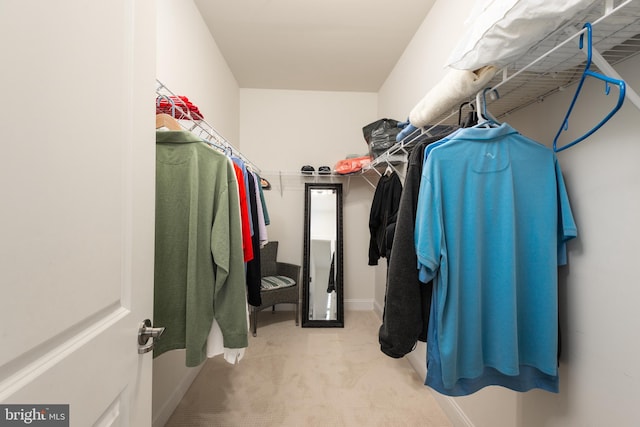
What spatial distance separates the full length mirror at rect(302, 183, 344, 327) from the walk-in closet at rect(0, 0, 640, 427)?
844 millimetres

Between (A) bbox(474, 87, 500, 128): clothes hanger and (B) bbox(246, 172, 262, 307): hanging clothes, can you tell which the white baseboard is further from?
(A) bbox(474, 87, 500, 128): clothes hanger

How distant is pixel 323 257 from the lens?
9.55 ft

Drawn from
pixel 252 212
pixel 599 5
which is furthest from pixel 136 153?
pixel 599 5

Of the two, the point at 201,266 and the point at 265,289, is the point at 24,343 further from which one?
the point at 265,289

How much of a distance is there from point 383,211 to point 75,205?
1901 mm

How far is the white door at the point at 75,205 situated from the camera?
1.19ft

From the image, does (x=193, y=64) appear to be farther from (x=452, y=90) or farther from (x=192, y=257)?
(x=452, y=90)

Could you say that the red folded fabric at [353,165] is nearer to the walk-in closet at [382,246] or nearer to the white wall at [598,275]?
the walk-in closet at [382,246]

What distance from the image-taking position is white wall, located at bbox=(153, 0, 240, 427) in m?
1.44

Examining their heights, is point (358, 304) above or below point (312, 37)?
below

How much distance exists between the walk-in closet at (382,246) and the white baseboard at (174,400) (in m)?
0.02

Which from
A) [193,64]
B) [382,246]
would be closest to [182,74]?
[193,64]

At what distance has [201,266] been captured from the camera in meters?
1.02

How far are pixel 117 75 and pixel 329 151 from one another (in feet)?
8.88
